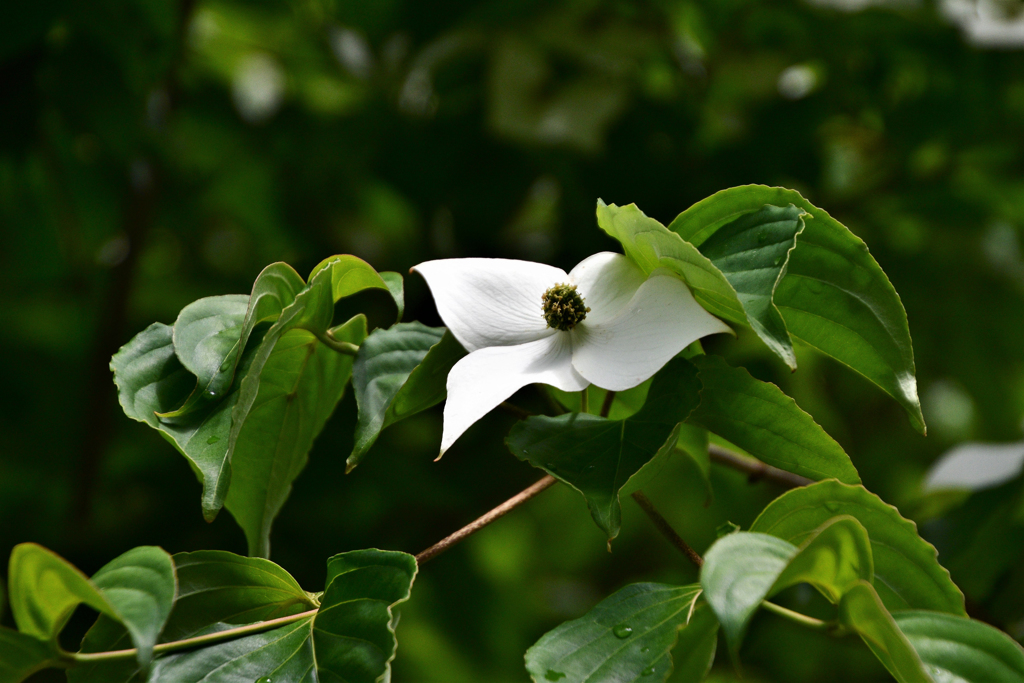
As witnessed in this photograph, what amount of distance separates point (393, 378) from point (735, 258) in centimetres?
16

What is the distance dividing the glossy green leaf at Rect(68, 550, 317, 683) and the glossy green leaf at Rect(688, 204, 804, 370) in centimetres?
22

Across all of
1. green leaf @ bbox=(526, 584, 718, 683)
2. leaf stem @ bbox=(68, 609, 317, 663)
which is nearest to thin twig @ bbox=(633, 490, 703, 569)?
green leaf @ bbox=(526, 584, 718, 683)

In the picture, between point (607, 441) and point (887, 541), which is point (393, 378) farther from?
point (887, 541)

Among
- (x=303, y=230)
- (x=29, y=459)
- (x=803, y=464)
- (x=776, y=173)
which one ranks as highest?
(x=803, y=464)

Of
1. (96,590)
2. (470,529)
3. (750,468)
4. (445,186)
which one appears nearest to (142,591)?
(96,590)

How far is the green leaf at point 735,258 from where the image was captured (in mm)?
284

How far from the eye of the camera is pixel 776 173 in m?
0.93

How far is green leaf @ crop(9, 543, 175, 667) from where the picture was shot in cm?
24

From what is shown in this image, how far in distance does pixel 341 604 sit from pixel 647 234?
0.19 meters

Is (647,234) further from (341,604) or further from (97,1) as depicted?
(97,1)

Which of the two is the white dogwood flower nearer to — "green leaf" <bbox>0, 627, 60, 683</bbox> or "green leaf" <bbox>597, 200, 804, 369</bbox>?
"green leaf" <bbox>597, 200, 804, 369</bbox>

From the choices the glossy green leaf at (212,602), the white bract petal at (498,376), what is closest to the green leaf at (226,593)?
the glossy green leaf at (212,602)

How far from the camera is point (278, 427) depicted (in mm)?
395

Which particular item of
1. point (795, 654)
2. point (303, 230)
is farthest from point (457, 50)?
point (795, 654)
